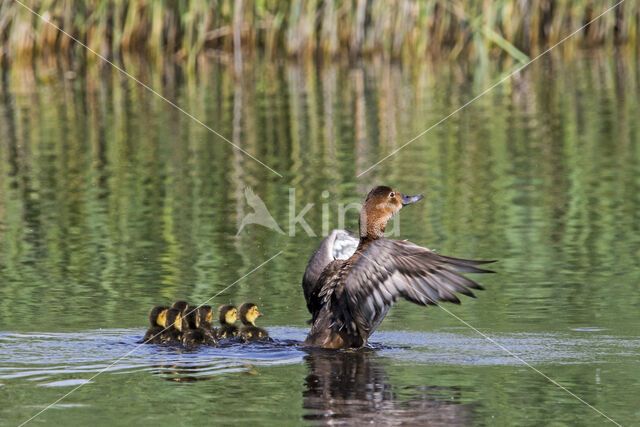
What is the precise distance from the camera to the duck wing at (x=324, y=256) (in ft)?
23.5

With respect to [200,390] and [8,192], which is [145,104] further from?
[200,390]

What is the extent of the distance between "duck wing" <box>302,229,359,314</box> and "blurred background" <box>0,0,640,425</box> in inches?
9.7

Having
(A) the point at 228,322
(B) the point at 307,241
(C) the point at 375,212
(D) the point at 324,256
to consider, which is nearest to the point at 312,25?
(B) the point at 307,241

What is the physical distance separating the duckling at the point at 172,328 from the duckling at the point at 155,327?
2 centimetres

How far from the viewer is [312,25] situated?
21.4 metres

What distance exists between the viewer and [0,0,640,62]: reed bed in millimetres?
20750

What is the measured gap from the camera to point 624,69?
21141 mm

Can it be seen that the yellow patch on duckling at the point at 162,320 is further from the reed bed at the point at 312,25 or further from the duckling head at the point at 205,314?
the reed bed at the point at 312,25

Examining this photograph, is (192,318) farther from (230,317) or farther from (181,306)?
(230,317)

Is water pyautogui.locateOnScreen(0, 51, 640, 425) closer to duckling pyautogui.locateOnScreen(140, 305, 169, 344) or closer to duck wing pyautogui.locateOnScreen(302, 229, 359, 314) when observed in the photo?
duckling pyautogui.locateOnScreen(140, 305, 169, 344)

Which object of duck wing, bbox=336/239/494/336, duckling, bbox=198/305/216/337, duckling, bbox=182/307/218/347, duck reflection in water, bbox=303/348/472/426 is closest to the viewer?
duck reflection in water, bbox=303/348/472/426

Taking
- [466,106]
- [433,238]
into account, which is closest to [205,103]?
[466,106]

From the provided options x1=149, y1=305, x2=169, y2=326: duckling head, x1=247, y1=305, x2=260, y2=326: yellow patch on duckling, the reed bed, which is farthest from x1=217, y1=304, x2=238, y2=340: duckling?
the reed bed

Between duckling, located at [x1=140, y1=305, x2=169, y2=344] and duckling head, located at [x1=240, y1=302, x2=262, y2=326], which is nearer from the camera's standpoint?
duckling, located at [x1=140, y1=305, x2=169, y2=344]
